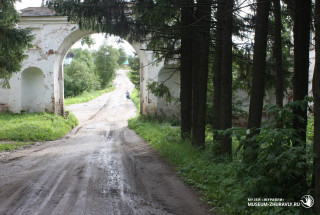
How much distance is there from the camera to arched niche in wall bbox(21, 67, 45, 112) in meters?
20.0

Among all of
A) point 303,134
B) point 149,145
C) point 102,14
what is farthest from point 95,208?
point 149,145

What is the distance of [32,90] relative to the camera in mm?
20281

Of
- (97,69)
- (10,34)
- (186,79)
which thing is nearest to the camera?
(10,34)

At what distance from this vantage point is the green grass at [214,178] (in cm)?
489

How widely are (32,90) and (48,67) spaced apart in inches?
86.8

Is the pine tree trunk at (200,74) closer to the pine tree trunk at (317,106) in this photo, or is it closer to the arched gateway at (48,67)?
the pine tree trunk at (317,106)

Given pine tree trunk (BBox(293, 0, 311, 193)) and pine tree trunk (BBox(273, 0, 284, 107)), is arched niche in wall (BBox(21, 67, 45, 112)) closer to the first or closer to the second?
pine tree trunk (BBox(273, 0, 284, 107))

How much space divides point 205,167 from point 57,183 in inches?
134

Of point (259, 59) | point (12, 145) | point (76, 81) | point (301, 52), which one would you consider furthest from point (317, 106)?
point (76, 81)

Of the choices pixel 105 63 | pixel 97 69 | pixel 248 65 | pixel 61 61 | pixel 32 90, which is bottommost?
pixel 32 90

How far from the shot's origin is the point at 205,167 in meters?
7.38

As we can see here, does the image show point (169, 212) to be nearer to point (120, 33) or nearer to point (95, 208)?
point (95, 208)

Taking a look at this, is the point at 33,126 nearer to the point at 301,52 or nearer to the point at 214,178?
the point at 214,178

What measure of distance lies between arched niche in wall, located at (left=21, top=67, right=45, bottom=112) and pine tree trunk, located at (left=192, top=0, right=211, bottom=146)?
13096 millimetres
